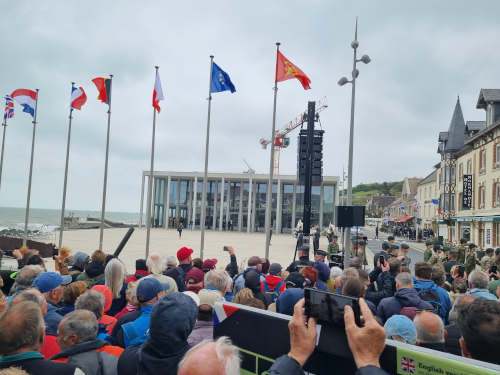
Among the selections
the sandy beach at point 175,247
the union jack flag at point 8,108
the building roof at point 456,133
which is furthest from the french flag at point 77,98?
the building roof at point 456,133

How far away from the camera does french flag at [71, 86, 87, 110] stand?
1591cm

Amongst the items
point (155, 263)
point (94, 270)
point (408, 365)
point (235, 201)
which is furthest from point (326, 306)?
point (235, 201)

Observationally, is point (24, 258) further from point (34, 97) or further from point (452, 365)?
point (34, 97)

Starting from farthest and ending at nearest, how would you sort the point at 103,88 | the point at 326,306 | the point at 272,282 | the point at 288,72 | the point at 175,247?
the point at 175,247, the point at 103,88, the point at 288,72, the point at 272,282, the point at 326,306

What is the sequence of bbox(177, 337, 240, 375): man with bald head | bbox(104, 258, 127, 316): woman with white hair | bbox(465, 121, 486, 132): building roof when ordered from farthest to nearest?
1. bbox(465, 121, 486, 132): building roof
2. bbox(104, 258, 127, 316): woman with white hair
3. bbox(177, 337, 240, 375): man with bald head

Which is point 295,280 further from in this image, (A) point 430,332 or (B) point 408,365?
(B) point 408,365

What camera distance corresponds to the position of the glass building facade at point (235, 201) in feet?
192

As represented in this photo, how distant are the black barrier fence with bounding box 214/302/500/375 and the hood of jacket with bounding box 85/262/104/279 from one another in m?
4.15

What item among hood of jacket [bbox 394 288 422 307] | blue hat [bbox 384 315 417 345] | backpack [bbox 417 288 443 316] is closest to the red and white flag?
backpack [bbox 417 288 443 316]

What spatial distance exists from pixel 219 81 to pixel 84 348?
42.2 feet

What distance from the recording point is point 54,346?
2.79m

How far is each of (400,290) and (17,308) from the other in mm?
3833

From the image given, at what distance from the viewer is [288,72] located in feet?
43.0

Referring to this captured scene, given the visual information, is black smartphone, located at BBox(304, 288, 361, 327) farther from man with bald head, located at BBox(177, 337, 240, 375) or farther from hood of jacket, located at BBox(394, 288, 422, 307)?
hood of jacket, located at BBox(394, 288, 422, 307)
